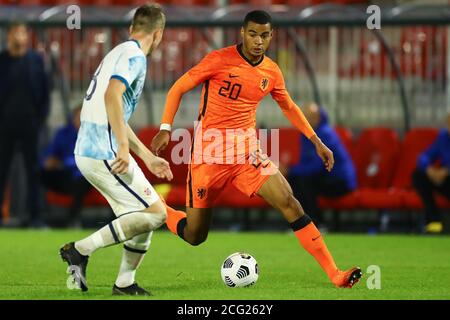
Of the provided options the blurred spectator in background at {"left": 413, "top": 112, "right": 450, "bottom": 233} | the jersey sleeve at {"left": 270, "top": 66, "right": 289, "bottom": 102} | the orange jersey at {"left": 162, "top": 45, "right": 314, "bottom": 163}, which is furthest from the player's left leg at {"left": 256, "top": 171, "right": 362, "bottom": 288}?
the blurred spectator in background at {"left": 413, "top": 112, "right": 450, "bottom": 233}

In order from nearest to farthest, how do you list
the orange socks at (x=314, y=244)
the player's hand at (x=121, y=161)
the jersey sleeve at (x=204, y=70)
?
the player's hand at (x=121, y=161) < the orange socks at (x=314, y=244) < the jersey sleeve at (x=204, y=70)

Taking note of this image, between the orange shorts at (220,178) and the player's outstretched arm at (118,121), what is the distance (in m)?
1.81

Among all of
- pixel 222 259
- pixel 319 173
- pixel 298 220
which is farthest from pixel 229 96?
pixel 319 173

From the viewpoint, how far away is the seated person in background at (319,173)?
47.2 ft

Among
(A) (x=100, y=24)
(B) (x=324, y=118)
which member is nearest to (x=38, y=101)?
(A) (x=100, y=24)

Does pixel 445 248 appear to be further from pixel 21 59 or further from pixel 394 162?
pixel 21 59

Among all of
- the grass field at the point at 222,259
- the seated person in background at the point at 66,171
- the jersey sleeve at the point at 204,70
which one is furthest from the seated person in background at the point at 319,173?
the jersey sleeve at the point at 204,70

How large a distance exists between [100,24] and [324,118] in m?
3.60

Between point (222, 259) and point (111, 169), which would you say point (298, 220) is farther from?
point (222, 259)

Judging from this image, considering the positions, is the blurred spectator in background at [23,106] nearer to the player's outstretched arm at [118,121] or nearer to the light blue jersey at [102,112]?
the light blue jersey at [102,112]

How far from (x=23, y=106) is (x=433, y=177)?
211 inches

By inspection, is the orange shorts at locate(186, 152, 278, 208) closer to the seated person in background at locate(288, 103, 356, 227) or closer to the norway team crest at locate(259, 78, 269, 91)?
the norway team crest at locate(259, 78, 269, 91)

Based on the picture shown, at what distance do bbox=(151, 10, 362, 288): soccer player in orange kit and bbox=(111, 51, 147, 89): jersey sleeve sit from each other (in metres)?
1.16

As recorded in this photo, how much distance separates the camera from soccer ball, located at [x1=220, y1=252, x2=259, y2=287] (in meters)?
8.62
